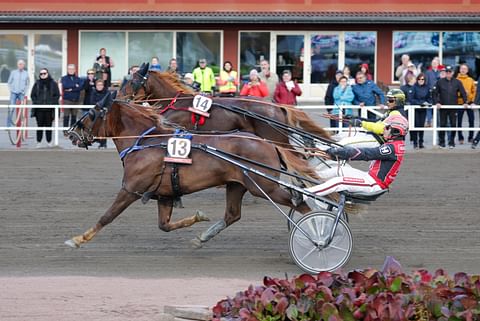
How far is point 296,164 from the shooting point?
34.1 ft

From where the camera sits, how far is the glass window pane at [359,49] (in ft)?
99.9

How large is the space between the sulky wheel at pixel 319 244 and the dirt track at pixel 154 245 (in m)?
0.20

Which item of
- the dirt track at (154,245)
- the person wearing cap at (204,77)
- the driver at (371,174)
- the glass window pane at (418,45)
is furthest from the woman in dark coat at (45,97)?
the glass window pane at (418,45)

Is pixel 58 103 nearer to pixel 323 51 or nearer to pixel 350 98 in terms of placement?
pixel 350 98

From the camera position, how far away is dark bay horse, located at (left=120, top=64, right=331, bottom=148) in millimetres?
13000

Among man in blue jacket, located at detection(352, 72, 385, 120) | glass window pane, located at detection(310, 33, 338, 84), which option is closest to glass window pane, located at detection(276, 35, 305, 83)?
glass window pane, located at detection(310, 33, 338, 84)

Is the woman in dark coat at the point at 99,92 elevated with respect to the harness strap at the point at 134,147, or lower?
elevated

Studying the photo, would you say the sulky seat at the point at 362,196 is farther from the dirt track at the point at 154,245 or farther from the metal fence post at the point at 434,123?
the metal fence post at the point at 434,123

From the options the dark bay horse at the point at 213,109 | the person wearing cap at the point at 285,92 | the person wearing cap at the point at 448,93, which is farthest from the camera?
the person wearing cap at the point at 448,93

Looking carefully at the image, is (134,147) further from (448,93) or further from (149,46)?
(149,46)

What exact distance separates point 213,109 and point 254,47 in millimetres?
17758

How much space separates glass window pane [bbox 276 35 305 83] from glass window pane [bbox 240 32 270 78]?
38 centimetres

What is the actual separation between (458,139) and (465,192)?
652cm

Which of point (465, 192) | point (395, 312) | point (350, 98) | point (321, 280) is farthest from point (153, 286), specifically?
point (350, 98)
